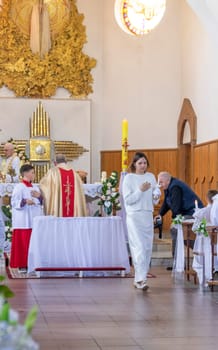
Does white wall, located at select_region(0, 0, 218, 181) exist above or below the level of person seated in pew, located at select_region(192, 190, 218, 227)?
above

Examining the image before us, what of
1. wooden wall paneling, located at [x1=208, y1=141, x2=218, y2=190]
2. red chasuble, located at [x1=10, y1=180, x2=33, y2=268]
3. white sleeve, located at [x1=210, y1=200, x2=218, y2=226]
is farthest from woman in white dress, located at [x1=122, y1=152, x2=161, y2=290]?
wooden wall paneling, located at [x1=208, y1=141, x2=218, y2=190]

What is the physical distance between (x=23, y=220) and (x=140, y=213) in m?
2.62

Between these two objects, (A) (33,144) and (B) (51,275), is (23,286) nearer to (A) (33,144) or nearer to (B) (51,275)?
(B) (51,275)

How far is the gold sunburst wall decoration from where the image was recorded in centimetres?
1634

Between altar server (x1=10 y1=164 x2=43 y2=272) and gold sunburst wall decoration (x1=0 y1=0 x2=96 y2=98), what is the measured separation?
6.61m

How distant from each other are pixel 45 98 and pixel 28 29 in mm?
1693

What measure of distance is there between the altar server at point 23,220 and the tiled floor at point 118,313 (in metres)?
1.12

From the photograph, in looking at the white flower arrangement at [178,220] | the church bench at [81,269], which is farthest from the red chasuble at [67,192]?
the white flower arrangement at [178,220]

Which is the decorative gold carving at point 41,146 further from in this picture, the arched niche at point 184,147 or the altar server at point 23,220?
the altar server at point 23,220

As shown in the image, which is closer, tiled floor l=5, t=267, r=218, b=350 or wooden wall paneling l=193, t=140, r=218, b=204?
tiled floor l=5, t=267, r=218, b=350

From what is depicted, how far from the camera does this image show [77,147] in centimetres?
1658

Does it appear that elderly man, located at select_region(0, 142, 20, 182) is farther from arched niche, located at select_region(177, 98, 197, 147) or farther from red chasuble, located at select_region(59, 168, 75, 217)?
arched niche, located at select_region(177, 98, 197, 147)

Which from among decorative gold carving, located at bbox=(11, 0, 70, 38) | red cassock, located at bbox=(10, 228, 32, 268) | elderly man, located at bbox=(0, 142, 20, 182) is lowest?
red cassock, located at bbox=(10, 228, 32, 268)

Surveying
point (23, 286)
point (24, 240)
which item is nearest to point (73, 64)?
point (24, 240)
